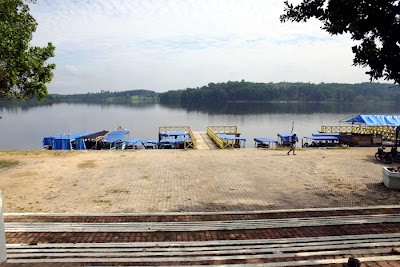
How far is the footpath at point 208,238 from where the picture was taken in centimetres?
568

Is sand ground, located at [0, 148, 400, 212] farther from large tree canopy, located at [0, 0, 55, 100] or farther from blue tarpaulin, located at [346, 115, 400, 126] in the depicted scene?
blue tarpaulin, located at [346, 115, 400, 126]

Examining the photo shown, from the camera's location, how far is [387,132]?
31875 mm

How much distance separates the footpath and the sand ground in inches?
51.6

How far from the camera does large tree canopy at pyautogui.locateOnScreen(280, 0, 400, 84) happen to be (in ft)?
25.7

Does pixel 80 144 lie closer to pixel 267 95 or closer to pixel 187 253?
pixel 187 253

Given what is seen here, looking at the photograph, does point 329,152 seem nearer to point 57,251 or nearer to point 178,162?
point 178,162

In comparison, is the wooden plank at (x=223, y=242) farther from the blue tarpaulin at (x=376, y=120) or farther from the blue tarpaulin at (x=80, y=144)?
the blue tarpaulin at (x=376, y=120)

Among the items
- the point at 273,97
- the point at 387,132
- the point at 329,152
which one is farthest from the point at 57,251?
the point at 273,97

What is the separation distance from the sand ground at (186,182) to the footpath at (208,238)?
131cm

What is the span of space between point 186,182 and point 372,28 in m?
8.95

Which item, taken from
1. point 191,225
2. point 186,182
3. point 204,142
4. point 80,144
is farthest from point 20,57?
point 204,142

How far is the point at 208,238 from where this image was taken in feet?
22.5

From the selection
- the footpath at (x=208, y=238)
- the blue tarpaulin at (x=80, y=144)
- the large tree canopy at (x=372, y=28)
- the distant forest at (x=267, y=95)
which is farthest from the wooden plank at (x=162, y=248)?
the distant forest at (x=267, y=95)

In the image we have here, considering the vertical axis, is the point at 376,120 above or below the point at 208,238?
above
